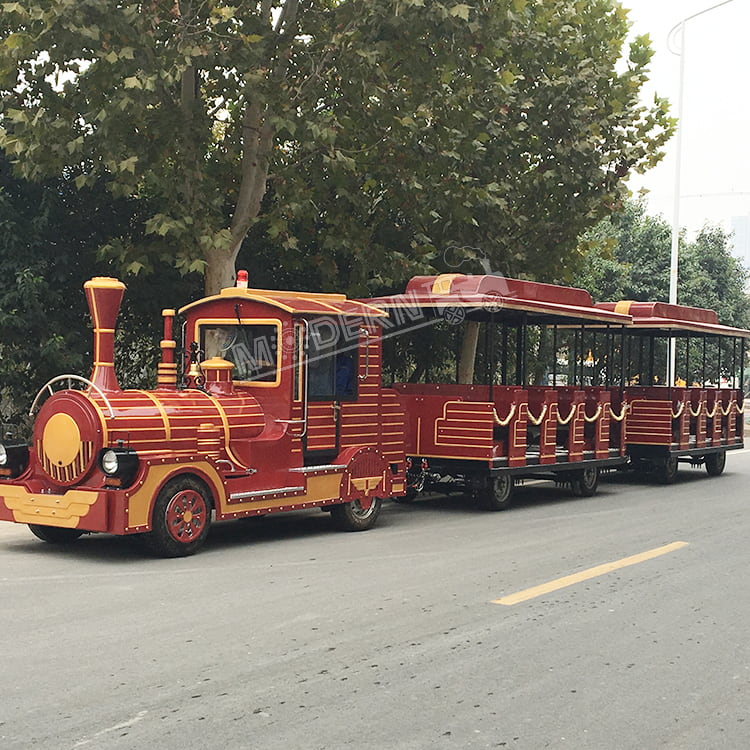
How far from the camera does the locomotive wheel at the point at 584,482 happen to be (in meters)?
15.5

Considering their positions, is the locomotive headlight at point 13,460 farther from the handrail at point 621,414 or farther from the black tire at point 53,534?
the handrail at point 621,414

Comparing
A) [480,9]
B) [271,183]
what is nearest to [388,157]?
[271,183]

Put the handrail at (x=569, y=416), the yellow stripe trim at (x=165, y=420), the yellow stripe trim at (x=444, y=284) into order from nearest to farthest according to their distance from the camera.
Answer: the yellow stripe trim at (x=165, y=420)
the yellow stripe trim at (x=444, y=284)
the handrail at (x=569, y=416)

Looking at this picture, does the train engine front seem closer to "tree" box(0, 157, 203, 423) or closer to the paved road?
the paved road

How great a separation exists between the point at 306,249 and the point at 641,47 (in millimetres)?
7260

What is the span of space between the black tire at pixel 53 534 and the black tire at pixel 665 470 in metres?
10.8

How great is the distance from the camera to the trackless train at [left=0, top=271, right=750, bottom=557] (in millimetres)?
9359

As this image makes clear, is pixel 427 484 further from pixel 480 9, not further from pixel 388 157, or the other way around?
pixel 480 9

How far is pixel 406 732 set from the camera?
5027 millimetres

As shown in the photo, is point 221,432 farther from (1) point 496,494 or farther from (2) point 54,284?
(2) point 54,284

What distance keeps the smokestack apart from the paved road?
5.31ft

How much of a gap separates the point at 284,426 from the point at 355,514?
1.46 meters

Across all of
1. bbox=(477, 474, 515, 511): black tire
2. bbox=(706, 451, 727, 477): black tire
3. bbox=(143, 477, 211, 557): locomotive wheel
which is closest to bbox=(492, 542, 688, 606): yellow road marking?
bbox=(477, 474, 515, 511): black tire

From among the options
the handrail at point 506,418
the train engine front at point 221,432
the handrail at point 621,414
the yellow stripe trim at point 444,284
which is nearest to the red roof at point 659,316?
the handrail at point 621,414
